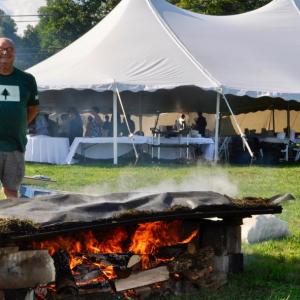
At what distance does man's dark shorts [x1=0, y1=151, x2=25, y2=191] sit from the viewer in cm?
491

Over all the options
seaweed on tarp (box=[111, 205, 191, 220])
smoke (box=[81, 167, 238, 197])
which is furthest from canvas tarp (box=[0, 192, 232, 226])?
smoke (box=[81, 167, 238, 197])

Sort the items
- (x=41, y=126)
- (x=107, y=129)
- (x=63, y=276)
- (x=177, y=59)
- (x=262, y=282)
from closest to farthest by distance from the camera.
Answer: (x=63, y=276) → (x=262, y=282) → (x=41, y=126) → (x=177, y=59) → (x=107, y=129)

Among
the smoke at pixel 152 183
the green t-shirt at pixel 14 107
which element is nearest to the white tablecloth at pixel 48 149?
the smoke at pixel 152 183

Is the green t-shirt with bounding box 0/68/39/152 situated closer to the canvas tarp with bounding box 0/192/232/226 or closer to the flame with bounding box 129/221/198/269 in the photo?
the canvas tarp with bounding box 0/192/232/226

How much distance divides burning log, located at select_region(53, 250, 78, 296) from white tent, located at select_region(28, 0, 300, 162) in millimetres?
9881

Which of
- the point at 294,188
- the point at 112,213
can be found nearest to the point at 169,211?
the point at 112,213

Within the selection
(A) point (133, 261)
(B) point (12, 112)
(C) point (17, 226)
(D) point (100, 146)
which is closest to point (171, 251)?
(A) point (133, 261)

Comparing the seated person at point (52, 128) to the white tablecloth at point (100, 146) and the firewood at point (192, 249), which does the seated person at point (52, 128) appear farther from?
the firewood at point (192, 249)

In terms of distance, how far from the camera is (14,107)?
15.7ft

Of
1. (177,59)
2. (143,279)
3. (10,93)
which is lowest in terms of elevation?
(143,279)

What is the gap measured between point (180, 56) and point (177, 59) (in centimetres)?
16

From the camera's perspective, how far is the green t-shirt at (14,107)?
15.6 ft

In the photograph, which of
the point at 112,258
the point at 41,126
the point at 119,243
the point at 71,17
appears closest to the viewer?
the point at 112,258

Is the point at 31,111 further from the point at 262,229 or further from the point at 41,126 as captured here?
the point at 41,126
